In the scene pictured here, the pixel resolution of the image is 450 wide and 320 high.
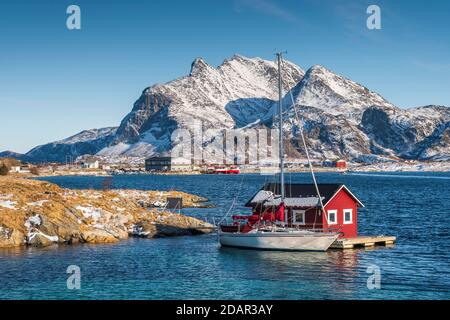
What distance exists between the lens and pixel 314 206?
172 feet

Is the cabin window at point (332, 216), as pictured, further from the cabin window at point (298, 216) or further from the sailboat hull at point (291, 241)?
the sailboat hull at point (291, 241)

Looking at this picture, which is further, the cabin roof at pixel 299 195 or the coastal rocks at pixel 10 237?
the cabin roof at pixel 299 195

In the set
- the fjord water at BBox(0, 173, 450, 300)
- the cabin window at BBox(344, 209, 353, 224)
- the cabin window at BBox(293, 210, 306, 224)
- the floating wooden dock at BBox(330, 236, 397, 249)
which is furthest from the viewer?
the cabin window at BBox(344, 209, 353, 224)

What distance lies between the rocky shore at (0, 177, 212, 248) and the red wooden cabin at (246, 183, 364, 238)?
39.9ft

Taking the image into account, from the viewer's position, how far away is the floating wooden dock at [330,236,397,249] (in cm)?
5091

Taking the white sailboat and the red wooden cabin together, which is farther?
the red wooden cabin

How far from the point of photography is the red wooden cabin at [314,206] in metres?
52.7

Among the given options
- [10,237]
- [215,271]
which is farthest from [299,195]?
[10,237]

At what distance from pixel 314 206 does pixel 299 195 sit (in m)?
2.45

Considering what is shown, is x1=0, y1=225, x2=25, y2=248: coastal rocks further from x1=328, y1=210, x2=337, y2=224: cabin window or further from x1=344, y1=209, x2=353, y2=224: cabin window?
x1=344, y1=209, x2=353, y2=224: cabin window

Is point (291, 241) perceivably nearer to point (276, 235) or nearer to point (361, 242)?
point (276, 235)

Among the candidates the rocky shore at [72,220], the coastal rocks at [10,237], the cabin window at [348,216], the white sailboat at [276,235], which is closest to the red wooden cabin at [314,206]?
the cabin window at [348,216]

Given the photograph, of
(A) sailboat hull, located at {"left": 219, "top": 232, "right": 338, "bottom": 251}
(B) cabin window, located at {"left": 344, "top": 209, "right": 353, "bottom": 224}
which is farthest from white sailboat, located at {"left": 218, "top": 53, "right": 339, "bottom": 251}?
(B) cabin window, located at {"left": 344, "top": 209, "right": 353, "bottom": 224}
